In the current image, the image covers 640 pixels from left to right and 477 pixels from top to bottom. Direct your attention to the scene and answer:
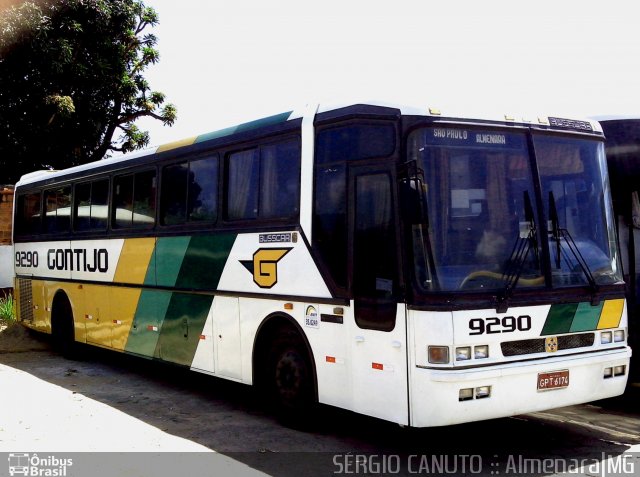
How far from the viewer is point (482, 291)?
19.8 ft

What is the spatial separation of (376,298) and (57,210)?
28.3ft

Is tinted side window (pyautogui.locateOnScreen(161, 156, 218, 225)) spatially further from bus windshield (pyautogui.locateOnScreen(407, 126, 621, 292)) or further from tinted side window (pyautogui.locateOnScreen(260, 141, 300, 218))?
bus windshield (pyautogui.locateOnScreen(407, 126, 621, 292))

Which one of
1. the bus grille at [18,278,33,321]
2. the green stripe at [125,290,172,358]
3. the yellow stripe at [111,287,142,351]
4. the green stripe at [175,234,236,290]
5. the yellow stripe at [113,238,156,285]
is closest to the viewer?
the green stripe at [175,234,236,290]

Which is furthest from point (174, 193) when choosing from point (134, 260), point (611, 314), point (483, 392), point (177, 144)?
point (611, 314)

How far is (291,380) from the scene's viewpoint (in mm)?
7410

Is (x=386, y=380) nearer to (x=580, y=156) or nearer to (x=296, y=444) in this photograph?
(x=296, y=444)

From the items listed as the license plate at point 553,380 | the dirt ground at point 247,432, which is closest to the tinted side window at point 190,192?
the dirt ground at point 247,432

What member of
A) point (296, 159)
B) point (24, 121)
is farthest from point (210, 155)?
point (24, 121)

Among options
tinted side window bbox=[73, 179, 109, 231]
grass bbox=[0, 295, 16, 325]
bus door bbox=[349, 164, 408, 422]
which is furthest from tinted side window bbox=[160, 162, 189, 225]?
grass bbox=[0, 295, 16, 325]

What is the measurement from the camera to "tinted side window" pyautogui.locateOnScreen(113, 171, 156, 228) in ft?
33.2

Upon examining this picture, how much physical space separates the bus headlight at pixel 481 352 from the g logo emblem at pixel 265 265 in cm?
230

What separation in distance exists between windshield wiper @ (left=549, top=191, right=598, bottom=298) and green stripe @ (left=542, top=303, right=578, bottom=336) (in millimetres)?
279

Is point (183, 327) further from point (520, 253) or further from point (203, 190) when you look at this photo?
point (520, 253)

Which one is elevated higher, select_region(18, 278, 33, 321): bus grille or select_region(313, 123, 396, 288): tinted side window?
select_region(313, 123, 396, 288): tinted side window
